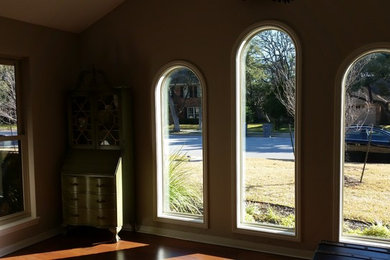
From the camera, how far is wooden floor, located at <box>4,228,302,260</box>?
12.5 feet

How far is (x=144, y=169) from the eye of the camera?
4.52m

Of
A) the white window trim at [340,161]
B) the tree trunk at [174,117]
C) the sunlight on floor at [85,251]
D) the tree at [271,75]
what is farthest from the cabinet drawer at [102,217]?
the white window trim at [340,161]

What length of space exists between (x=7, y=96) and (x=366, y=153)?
12.4 feet

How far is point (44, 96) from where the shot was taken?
433 cm

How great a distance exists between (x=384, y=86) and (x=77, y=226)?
149 inches

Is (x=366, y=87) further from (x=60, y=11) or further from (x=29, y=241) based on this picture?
(x=29, y=241)

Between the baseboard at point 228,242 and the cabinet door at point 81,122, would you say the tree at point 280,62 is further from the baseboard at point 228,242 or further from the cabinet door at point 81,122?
the cabinet door at point 81,122

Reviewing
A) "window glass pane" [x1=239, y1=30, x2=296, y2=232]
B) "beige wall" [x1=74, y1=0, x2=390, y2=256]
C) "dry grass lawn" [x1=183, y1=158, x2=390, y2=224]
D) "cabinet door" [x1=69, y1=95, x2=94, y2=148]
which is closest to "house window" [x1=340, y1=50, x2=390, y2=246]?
"dry grass lawn" [x1=183, y1=158, x2=390, y2=224]

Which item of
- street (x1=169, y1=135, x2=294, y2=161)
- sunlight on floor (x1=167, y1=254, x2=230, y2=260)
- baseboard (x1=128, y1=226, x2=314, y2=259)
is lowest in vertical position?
sunlight on floor (x1=167, y1=254, x2=230, y2=260)

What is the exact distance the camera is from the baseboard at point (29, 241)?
12.8 feet

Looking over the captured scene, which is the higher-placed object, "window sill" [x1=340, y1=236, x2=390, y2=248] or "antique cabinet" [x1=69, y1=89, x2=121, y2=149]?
"antique cabinet" [x1=69, y1=89, x2=121, y2=149]

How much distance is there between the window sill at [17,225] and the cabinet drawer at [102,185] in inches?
29.4

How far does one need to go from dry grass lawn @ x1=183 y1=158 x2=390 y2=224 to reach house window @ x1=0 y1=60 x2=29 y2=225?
270 cm

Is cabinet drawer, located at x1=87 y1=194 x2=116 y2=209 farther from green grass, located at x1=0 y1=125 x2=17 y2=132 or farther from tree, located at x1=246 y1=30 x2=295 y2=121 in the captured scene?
tree, located at x1=246 y1=30 x2=295 y2=121
